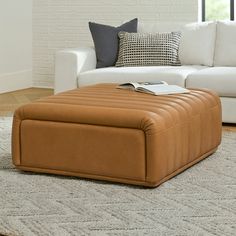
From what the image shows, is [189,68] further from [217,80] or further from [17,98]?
[17,98]

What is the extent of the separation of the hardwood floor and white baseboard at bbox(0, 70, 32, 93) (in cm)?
8

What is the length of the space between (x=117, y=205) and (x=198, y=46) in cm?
290

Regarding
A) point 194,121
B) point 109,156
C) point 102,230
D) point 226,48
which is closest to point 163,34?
point 226,48

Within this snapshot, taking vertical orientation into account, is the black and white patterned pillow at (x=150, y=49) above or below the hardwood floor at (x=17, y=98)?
above

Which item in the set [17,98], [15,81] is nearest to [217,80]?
[17,98]

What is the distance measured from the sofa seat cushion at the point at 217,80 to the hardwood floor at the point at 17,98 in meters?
1.70

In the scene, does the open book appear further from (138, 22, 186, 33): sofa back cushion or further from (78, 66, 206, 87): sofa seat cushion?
(138, 22, 186, 33): sofa back cushion

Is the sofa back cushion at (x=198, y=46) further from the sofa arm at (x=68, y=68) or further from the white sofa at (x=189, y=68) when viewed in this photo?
the sofa arm at (x=68, y=68)

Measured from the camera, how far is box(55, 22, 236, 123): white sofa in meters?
5.07

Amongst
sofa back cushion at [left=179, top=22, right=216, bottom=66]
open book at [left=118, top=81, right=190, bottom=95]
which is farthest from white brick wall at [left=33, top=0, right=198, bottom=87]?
open book at [left=118, top=81, right=190, bottom=95]

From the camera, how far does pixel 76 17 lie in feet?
23.6

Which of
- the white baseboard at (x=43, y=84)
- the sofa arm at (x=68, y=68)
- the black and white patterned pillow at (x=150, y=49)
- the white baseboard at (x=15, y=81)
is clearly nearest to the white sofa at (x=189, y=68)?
the sofa arm at (x=68, y=68)

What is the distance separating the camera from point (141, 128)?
131 inches

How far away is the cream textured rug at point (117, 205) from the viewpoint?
109 inches
